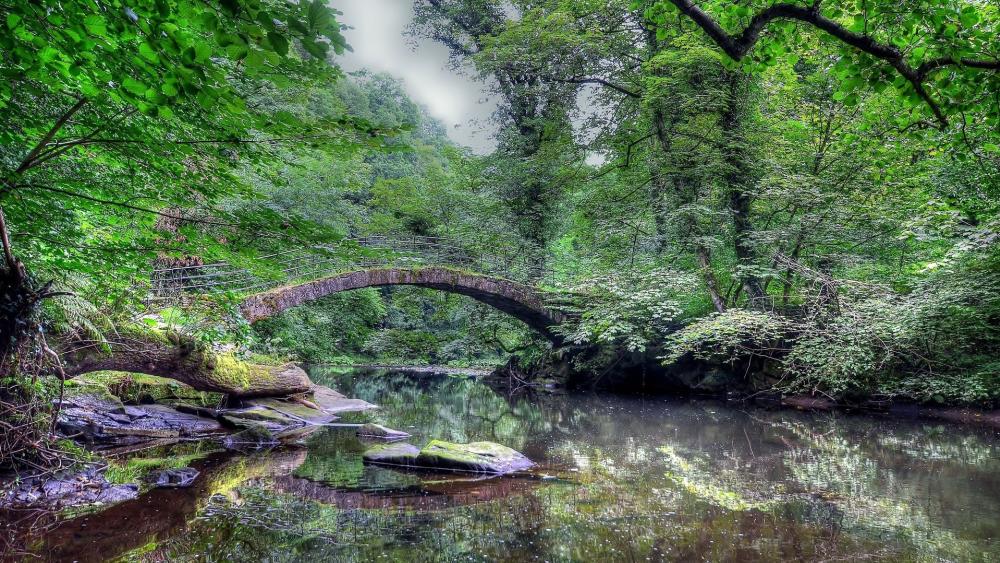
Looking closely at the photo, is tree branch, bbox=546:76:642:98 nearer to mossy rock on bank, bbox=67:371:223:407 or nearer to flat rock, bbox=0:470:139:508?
mossy rock on bank, bbox=67:371:223:407

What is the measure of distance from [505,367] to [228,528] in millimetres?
15093

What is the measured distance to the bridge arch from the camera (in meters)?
12.1

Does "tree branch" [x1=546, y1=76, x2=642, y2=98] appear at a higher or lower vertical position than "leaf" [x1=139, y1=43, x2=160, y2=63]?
higher

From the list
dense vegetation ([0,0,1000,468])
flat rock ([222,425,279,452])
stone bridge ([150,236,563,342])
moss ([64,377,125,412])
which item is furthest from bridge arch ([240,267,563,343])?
flat rock ([222,425,279,452])

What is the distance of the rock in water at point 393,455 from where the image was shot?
643 centimetres

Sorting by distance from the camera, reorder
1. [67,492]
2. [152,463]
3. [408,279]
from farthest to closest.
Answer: [408,279] → [152,463] → [67,492]

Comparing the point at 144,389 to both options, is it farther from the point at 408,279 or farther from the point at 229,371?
the point at 408,279

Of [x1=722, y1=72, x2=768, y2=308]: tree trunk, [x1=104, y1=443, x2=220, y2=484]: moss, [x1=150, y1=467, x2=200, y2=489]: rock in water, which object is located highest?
[x1=722, y1=72, x2=768, y2=308]: tree trunk

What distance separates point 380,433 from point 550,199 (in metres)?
11.2

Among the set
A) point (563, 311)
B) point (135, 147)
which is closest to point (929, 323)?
point (563, 311)

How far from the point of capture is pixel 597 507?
190 inches

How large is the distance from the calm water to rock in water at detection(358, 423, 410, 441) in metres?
0.22

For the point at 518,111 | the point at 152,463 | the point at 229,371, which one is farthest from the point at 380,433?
the point at 518,111

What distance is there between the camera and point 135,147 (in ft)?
10.2
